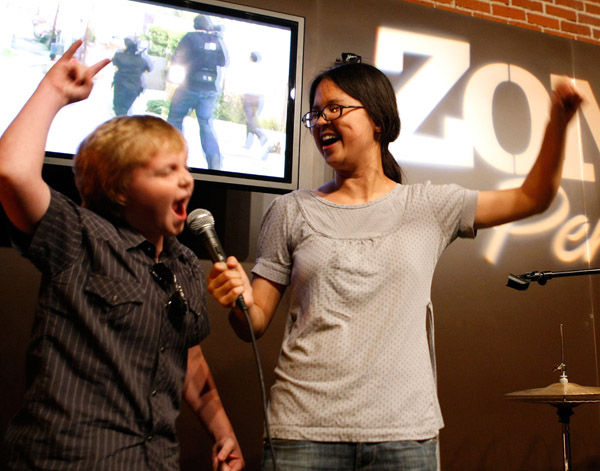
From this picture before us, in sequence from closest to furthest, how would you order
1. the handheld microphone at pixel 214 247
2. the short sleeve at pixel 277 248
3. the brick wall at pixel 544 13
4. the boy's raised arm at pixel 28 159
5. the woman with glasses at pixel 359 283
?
the boy's raised arm at pixel 28 159 < the handheld microphone at pixel 214 247 < the woman with glasses at pixel 359 283 < the short sleeve at pixel 277 248 < the brick wall at pixel 544 13

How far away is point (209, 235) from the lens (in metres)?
1.24

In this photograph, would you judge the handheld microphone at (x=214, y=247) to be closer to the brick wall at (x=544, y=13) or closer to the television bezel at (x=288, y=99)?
the television bezel at (x=288, y=99)

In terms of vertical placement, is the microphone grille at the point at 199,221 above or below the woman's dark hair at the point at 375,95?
below

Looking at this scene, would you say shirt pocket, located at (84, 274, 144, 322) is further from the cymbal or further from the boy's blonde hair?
the cymbal

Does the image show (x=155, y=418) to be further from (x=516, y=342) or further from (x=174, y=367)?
(x=516, y=342)

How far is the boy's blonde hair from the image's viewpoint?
118 cm

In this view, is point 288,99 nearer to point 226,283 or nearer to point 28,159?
point 226,283

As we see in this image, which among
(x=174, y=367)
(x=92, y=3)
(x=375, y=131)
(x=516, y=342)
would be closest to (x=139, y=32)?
(x=92, y=3)

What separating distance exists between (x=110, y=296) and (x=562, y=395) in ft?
5.79

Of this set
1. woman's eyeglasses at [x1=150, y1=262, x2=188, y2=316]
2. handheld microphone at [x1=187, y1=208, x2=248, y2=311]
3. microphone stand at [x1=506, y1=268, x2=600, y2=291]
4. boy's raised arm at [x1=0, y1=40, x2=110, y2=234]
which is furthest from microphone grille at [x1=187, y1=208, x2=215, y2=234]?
microphone stand at [x1=506, y1=268, x2=600, y2=291]

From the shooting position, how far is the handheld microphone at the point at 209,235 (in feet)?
3.95

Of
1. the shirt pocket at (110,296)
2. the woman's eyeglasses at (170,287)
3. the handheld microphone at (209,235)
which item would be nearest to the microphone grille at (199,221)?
the handheld microphone at (209,235)

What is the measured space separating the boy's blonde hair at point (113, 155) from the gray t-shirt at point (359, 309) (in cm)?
48

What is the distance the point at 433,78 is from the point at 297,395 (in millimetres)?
2023
